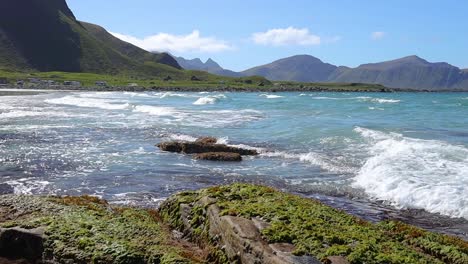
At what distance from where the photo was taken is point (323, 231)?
987 centimetres

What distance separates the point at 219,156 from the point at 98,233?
16236mm

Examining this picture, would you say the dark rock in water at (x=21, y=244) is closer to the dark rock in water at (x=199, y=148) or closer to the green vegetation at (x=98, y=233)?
the green vegetation at (x=98, y=233)

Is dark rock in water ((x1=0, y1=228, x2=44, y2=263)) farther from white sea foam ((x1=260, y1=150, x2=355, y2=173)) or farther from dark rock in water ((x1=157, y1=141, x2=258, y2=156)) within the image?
dark rock in water ((x1=157, y1=141, x2=258, y2=156))

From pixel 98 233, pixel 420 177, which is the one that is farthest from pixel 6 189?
pixel 420 177

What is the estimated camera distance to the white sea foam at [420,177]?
1762 cm

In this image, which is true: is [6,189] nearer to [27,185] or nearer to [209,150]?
[27,185]

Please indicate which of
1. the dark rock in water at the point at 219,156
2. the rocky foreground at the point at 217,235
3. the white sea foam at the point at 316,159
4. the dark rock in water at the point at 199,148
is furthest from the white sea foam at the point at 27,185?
the white sea foam at the point at 316,159

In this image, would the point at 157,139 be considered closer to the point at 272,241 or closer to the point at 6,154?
the point at 6,154

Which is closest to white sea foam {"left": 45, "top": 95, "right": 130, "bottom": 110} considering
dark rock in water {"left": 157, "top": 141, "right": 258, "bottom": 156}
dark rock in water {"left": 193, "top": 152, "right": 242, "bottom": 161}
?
dark rock in water {"left": 157, "top": 141, "right": 258, "bottom": 156}

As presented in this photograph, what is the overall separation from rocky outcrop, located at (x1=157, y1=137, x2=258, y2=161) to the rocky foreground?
1355cm

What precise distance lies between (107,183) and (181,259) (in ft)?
37.5

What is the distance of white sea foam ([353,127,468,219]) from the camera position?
1762cm

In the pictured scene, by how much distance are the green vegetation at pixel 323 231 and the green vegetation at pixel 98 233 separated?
1.12 m

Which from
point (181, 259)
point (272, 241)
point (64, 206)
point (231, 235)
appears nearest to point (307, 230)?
point (272, 241)
